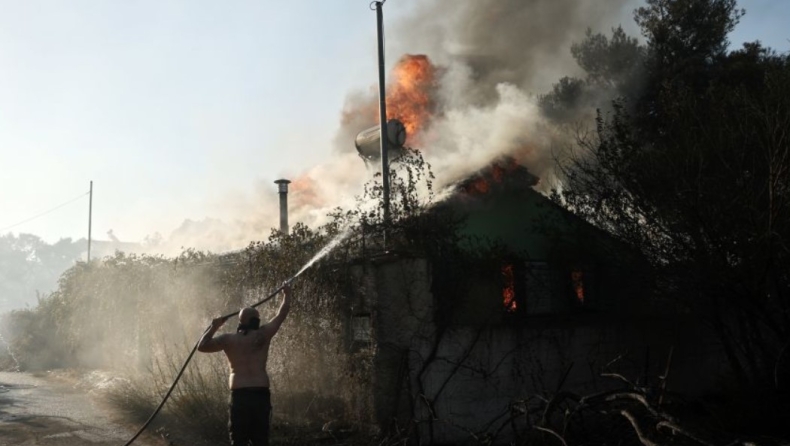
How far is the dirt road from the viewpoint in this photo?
8641 mm

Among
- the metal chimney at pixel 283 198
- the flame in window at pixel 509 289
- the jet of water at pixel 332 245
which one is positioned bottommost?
the flame in window at pixel 509 289

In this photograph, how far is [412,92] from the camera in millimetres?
18406

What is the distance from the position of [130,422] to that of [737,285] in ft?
30.1

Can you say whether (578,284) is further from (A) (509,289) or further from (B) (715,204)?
(B) (715,204)

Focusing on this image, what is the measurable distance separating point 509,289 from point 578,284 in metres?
2.36

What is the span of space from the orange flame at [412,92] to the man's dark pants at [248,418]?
501 inches

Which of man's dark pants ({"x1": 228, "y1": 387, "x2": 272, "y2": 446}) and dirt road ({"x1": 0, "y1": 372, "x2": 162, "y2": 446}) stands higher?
man's dark pants ({"x1": 228, "y1": 387, "x2": 272, "y2": 446})

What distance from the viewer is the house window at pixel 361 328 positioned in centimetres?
803

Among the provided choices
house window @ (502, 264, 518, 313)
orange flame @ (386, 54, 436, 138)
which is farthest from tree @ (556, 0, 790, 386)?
orange flame @ (386, 54, 436, 138)

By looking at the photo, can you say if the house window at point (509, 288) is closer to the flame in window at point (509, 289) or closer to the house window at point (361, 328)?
the flame in window at point (509, 289)

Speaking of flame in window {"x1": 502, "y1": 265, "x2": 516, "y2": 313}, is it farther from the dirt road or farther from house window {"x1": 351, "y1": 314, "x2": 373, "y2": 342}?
the dirt road

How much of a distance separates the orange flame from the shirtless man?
12420mm

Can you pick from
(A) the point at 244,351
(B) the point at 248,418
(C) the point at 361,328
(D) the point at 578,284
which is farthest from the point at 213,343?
(D) the point at 578,284

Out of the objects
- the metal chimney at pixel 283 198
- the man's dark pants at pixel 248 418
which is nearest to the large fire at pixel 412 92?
the metal chimney at pixel 283 198
